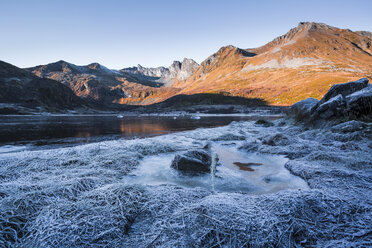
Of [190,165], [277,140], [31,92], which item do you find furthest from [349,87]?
[31,92]

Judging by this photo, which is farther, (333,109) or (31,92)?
(31,92)

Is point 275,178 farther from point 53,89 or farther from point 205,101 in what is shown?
point 53,89

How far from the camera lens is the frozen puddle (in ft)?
18.3

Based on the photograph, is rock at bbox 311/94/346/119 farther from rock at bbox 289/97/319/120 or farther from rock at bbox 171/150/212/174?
A: rock at bbox 171/150/212/174

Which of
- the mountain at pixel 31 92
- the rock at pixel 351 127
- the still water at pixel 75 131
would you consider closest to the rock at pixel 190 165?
the rock at pixel 351 127

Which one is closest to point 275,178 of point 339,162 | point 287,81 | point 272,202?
point 339,162

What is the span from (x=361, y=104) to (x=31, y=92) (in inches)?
6686

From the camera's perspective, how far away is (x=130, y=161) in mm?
Answer: 7707

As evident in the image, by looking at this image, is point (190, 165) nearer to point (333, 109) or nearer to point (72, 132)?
point (333, 109)

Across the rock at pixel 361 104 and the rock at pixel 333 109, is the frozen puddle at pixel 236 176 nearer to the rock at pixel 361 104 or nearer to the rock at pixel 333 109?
the rock at pixel 361 104

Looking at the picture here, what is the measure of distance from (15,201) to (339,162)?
9.53 metres

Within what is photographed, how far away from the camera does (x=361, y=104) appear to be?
10828 millimetres

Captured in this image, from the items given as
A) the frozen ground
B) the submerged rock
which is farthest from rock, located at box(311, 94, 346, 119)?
the frozen ground

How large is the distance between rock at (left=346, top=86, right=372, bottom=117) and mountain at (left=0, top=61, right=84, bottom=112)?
142 m
